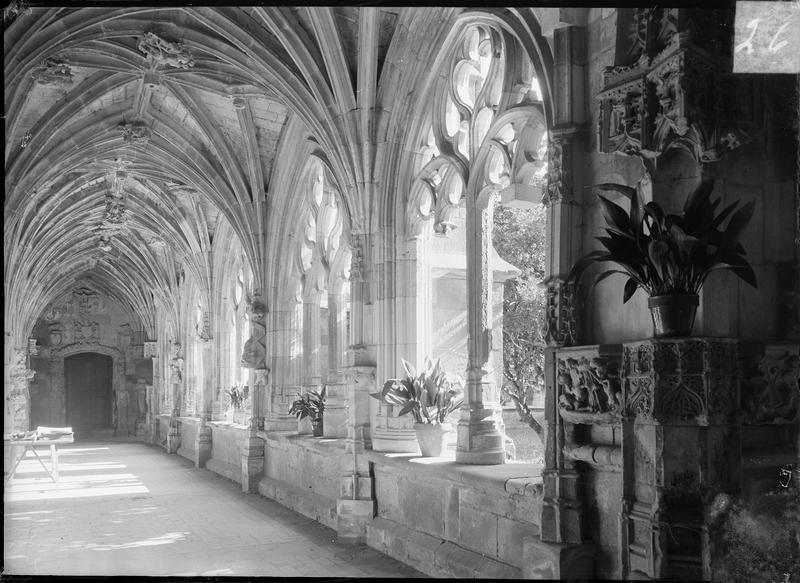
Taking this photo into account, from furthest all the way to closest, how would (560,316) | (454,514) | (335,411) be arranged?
(335,411) → (454,514) → (560,316)

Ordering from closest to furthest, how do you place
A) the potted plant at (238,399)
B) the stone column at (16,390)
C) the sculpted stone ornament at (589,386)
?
the sculpted stone ornament at (589,386) < the potted plant at (238,399) < the stone column at (16,390)

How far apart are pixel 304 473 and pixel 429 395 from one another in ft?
11.8

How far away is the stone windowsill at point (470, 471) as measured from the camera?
531 centimetres

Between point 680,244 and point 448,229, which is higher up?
point 448,229

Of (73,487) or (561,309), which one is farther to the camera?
(73,487)

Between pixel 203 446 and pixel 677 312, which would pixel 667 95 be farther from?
pixel 203 446

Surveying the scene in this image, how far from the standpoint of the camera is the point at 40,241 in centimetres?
1839

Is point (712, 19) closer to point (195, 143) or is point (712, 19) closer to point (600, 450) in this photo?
point (600, 450)

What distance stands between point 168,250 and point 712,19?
1821cm

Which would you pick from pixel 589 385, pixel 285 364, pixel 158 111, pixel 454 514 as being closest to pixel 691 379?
pixel 589 385

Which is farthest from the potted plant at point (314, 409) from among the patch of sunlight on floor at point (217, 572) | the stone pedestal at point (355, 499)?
the patch of sunlight on floor at point (217, 572)

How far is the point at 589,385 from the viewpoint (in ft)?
14.4

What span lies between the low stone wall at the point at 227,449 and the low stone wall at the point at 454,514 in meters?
5.75

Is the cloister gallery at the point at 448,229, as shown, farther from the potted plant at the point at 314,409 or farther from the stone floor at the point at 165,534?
the stone floor at the point at 165,534
